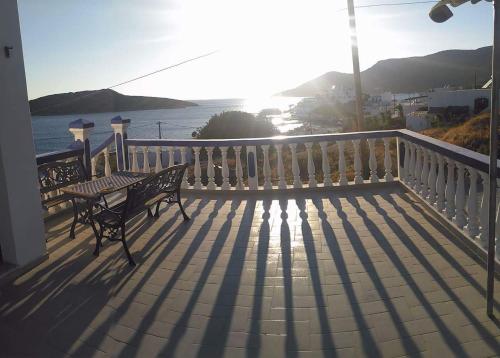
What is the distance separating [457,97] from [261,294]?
4052 cm

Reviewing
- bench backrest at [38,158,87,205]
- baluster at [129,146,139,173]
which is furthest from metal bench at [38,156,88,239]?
baluster at [129,146,139,173]

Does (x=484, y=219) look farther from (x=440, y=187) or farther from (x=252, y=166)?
(x=252, y=166)

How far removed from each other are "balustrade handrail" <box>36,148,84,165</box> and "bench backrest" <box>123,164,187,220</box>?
157 centimetres

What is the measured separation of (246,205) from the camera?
18.7 ft

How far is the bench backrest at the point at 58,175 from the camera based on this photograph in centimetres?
474

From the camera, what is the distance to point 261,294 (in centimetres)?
315

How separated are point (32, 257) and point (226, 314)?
2.06m

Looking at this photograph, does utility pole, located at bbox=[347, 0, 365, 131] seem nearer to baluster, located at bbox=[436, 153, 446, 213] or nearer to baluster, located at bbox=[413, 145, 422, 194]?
baluster, located at bbox=[413, 145, 422, 194]

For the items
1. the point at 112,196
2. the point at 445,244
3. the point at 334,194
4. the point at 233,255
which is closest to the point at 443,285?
the point at 445,244

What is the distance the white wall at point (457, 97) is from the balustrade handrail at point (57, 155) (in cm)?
3542

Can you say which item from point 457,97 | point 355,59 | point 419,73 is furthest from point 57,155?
point 419,73

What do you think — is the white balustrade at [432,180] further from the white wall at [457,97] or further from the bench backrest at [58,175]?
the white wall at [457,97]

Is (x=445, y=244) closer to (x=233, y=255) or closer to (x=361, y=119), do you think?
(x=233, y=255)

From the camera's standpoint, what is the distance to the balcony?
8.33ft
